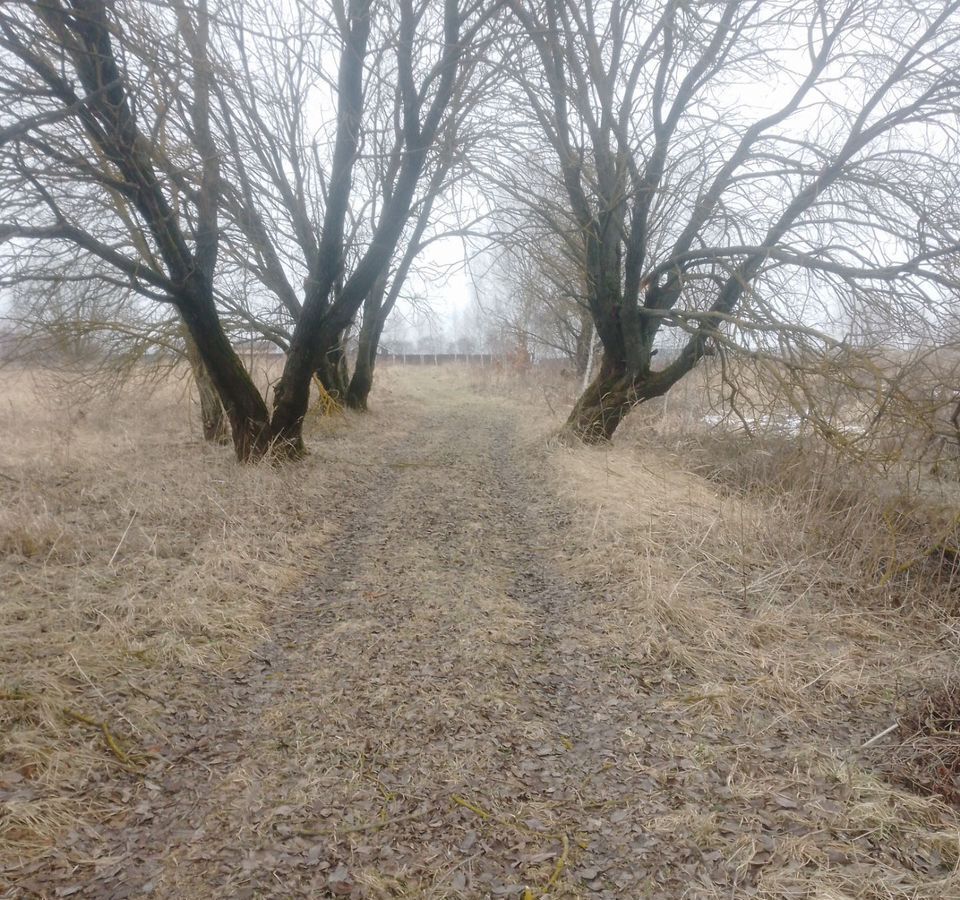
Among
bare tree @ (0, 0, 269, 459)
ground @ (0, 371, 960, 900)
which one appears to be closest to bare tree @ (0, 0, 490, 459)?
bare tree @ (0, 0, 269, 459)

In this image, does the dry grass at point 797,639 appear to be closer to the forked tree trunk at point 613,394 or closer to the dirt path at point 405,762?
the dirt path at point 405,762

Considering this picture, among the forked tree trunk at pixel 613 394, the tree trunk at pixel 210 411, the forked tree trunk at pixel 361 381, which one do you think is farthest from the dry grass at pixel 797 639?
the forked tree trunk at pixel 361 381

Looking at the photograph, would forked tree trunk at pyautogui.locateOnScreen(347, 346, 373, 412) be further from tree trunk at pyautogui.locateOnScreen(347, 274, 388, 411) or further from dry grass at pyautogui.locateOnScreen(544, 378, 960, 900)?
dry grass at pyautogui.locateOnScreen(544, 378, 960, 900)

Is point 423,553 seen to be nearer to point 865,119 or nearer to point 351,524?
point 351,524

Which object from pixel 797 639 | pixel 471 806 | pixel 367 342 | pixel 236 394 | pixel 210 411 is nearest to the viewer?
pixel 471 806

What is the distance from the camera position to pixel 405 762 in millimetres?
3037

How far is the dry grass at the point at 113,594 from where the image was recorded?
275 centimetres

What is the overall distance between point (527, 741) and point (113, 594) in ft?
9.71

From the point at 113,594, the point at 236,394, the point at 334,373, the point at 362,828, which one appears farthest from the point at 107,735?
the point at 334,373

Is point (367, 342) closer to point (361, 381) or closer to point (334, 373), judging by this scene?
point (361, 381)

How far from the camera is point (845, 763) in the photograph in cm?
300

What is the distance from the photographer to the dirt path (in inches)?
95.1

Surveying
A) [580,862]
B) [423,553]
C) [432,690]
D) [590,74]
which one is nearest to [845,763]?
[580,862]

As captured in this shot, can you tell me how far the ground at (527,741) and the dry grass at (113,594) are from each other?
50 mm
